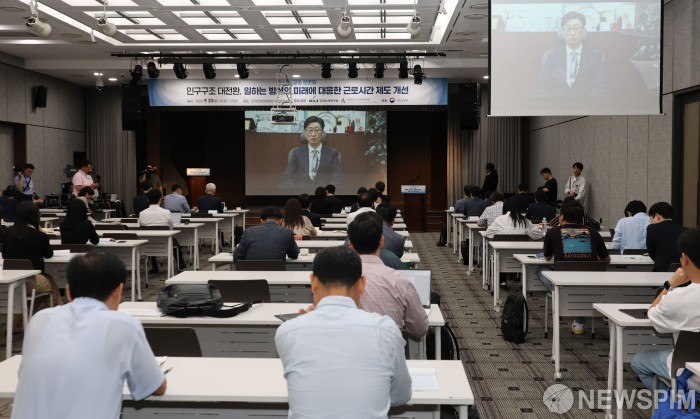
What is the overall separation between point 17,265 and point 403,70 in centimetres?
1012

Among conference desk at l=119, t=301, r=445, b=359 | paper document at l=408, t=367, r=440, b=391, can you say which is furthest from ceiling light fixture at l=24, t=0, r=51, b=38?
paper document at l=408, t=367, r=440, b=391

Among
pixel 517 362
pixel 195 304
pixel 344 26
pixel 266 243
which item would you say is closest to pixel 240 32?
pixel 344 26

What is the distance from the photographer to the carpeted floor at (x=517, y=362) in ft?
15.0

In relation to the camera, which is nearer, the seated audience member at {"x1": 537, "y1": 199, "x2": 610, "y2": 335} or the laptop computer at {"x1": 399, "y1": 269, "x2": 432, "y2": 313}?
the laptop computer at {"x1": 399, "y1": 269, "x2": 432, "y2": 313}

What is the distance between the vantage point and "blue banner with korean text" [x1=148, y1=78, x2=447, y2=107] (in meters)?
15.4

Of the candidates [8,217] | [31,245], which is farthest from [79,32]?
[31,245]

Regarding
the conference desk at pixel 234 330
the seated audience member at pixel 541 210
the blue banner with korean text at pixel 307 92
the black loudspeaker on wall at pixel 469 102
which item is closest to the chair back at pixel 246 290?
the conference desk at pixel 234 330

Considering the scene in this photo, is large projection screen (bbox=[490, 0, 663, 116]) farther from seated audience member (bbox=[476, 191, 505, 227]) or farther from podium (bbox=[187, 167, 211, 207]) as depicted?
podium (bbox=[187, 167, 211, 207])

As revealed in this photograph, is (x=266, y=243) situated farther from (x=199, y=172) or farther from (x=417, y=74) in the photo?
(x=199, y=172)

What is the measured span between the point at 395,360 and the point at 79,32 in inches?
461

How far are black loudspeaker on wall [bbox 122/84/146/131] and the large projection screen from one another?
32.8 ft

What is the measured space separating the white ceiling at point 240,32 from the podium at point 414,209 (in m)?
2.79

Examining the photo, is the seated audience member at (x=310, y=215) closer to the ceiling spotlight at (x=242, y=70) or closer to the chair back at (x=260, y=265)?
the chair back at (x=260, y=265)

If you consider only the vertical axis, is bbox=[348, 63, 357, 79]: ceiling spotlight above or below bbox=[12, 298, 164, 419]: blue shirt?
above
